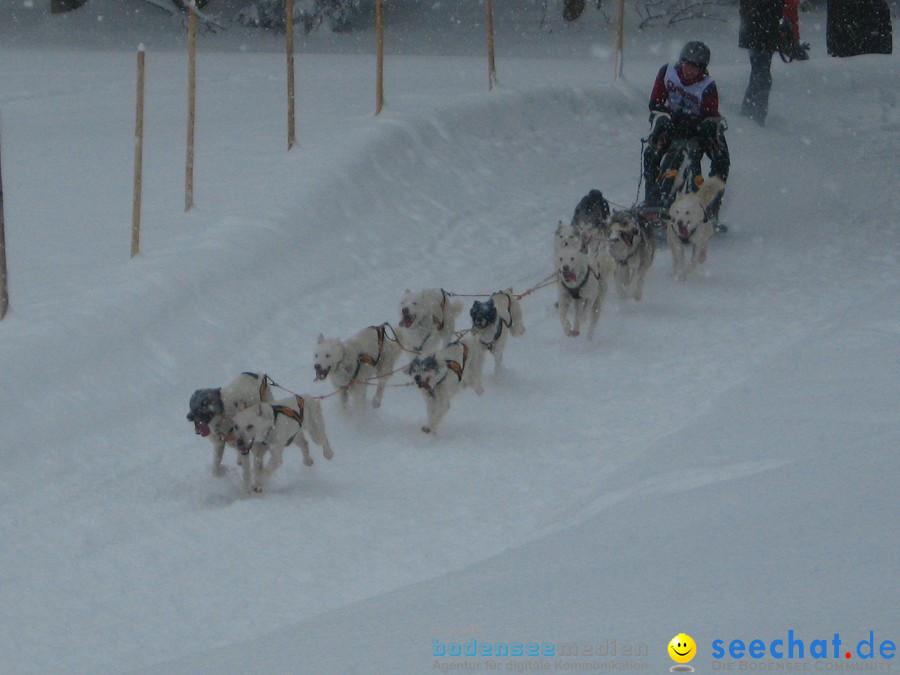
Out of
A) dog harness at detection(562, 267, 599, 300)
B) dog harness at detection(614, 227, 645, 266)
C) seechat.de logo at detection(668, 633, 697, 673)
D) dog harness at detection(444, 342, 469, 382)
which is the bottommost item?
seechat.de logo at detection(668, 633, 697, 673)

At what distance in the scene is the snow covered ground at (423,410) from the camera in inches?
138

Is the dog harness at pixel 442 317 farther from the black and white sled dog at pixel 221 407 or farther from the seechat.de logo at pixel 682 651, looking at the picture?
the seechat.de logo at pixel 682 651

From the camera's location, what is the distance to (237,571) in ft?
14.9

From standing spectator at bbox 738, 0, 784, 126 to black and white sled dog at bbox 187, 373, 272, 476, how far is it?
32.2 ft

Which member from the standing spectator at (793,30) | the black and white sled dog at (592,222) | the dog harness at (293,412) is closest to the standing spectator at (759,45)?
the standing spectator at (793,30)

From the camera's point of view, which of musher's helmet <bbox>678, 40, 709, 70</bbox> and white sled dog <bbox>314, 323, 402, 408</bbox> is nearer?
white sled dog <bbox>314, 323, 402, 408</bbox>

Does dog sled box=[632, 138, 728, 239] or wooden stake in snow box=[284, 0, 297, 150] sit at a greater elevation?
wooden stake in snow box=[284, 0, 297, 150]

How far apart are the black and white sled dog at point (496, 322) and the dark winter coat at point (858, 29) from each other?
12.3 meters

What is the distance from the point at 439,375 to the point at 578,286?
163 cm

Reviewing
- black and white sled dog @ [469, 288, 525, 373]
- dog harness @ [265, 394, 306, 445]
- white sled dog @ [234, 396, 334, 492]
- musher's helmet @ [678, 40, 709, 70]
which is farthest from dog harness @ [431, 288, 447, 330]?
musher's helmet @ [678, 40, 709, 70]

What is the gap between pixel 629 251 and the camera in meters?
7.82

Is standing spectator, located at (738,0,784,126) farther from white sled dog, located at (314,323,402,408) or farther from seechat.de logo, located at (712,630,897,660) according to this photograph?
seechat.de logo, located at (712,630,897,660)

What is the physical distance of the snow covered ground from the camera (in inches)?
138

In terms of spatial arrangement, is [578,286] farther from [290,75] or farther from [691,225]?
[290,75]
